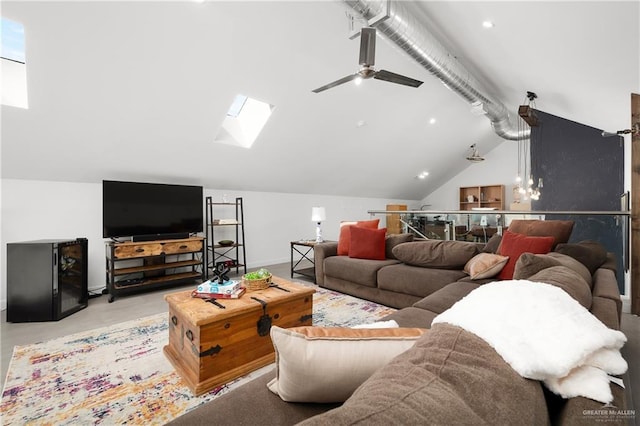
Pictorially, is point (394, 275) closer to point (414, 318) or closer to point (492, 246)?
point (492, 246)

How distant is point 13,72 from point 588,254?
523 cm

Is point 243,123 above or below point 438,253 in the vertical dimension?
above

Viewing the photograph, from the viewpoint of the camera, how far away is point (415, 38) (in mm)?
2982

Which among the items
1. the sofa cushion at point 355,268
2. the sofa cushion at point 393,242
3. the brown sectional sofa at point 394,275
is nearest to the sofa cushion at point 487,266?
the brown sectional sofa at point 394,275

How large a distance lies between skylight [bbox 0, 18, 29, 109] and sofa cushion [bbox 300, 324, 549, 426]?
12.8 feet

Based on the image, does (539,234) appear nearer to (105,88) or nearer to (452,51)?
(452,51)

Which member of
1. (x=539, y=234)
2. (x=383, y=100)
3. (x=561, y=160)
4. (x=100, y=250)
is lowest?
(x=100, y=250)

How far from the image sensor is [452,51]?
380 centimetres

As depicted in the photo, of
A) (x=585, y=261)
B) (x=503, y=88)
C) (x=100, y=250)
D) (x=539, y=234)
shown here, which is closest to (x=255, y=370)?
(x=585, y=261)

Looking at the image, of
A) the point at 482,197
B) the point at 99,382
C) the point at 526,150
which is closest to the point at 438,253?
the point at 99,382

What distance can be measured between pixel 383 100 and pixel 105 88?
3.65 meters

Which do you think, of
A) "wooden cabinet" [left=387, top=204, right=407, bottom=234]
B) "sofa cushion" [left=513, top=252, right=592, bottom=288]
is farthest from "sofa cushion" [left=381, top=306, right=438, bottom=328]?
"wooden cabinet" [left=387, top=204, right=407, bottom=234]

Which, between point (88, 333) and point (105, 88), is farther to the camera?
point (105, 88)

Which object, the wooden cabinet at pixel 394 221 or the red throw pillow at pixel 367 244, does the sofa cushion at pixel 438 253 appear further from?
the wooden cabinet at pixel 394 221
